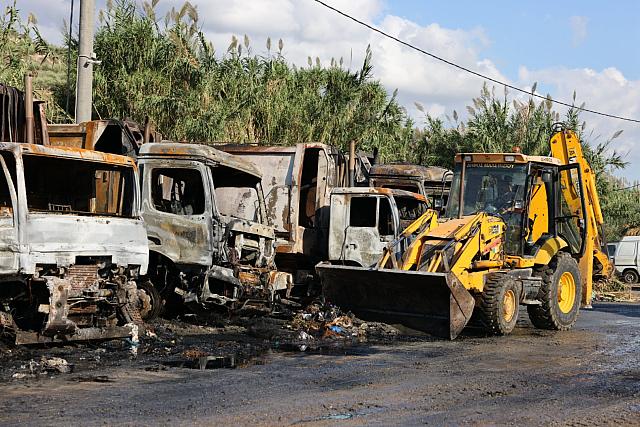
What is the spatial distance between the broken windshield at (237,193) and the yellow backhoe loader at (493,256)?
73.0 inches

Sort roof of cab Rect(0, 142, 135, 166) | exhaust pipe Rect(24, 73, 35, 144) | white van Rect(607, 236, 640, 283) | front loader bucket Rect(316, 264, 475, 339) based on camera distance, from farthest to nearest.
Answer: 1. white van Rect(607, 236, 640, 283)
2. front loader bucket Rect(316, 264, 475, 339)
3. exhaust pipe Rect(24, 73, 35, 144)
4. roof of cab Rect(0, 142, 135, 166)

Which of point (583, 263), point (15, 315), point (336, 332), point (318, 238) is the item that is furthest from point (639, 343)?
point (15, 315)

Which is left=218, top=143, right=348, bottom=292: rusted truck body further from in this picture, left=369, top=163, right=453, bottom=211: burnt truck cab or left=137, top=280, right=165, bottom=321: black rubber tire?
left=137, top=280, right=165, bottom=321: black rubber tire

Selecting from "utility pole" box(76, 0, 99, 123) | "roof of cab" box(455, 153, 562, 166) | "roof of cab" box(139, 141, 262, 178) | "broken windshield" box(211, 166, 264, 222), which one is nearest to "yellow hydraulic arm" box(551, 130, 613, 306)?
"roof of cab" box(455, 153, 562, 166)

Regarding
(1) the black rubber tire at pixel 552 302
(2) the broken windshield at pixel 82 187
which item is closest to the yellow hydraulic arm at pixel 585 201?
(1) the black rubber tire at pixel 552 302

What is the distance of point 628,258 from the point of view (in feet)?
96.2

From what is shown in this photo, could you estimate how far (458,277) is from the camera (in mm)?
11203

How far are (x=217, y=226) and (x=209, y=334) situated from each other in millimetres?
1468

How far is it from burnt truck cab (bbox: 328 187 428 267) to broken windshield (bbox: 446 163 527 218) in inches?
55.5

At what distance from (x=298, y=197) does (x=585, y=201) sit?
4.85 metres

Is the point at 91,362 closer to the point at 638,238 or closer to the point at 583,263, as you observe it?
the point at 583,263

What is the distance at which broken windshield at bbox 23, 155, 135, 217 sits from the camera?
10.1 metres

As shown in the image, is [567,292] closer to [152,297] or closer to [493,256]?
[493,256]

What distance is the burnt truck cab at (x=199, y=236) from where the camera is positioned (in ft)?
37.3
